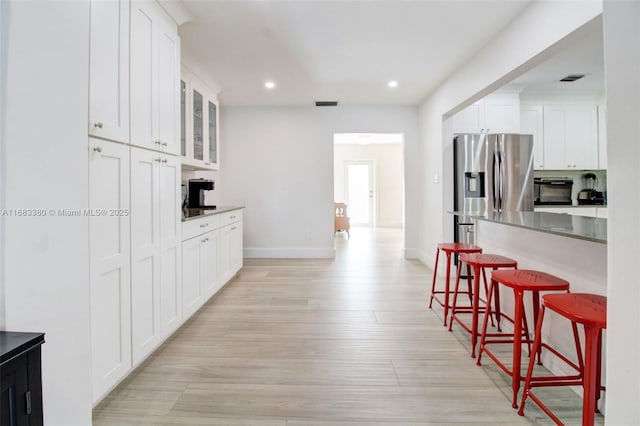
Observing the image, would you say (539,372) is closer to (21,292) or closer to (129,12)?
(21,292)

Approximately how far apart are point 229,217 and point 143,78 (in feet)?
6.67

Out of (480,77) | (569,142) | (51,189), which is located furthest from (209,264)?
(569,142)

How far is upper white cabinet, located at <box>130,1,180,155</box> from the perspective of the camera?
1883mm

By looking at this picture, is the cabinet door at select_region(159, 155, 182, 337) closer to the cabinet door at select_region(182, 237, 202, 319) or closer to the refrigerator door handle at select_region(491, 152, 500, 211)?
the cabinet door at select_region(182, 237, 202, 319)

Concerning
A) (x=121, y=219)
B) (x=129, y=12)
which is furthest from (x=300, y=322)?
(x=129, y=12)

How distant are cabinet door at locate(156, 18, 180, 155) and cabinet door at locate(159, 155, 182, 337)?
0.13 m

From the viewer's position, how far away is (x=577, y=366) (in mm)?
1755

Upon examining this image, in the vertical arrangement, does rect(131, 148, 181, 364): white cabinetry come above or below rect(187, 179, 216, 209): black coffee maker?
below

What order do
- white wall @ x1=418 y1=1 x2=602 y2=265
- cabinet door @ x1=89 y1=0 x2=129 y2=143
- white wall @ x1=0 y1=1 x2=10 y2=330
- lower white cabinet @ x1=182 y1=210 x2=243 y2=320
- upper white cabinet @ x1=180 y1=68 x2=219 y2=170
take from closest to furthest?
white wall @ x1=0 y1=1 x2=10 y2=330 → cabinet door @ x1=89 y1=0 x2=129 y2=143 → white wall @ x1=418 y1=1 x2=602 y2=265 → lower white cabinet @ x1=182 y1=210 x2=243 y2=320 → upper white cabinet @ x1=180 y1=68 x2=219 y2=170

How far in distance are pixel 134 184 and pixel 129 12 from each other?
37.8 inches

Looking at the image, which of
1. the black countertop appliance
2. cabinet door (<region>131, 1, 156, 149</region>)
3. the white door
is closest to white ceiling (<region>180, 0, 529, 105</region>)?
cabinet door (<region>131, 1, 156, 149</region>)

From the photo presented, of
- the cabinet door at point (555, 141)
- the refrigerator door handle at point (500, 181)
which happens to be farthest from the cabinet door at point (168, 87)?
the cabinet door at point (555, 141)

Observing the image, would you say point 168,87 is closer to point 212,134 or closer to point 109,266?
point 109,266

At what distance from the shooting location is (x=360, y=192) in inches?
414
